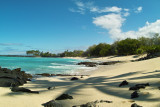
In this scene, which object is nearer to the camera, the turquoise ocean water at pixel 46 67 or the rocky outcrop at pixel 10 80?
the rocky outcrop at pixel 10 80

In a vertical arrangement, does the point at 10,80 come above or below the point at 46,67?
above

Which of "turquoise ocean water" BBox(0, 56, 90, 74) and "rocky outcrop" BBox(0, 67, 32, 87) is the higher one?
"rocky outcrop" BBox(0, 67, 32, 87)

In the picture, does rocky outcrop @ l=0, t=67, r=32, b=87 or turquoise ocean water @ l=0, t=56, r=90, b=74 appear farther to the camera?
turquoise ocean water @ l=0, t=56, r=90, b=74

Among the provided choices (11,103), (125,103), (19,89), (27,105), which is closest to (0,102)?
(11,103)

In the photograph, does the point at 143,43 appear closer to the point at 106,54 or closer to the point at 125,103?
the point at 106,54

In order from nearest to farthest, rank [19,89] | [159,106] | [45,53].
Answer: [159,106]
[19,89]
[45,53]

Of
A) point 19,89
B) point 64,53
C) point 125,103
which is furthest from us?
point 64,53

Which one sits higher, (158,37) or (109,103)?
(158,37)

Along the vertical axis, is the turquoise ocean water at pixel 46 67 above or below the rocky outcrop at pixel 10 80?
below

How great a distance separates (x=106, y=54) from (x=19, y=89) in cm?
8580

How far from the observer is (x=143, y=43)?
70.8 meters

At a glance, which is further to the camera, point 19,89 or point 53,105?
point 19,89

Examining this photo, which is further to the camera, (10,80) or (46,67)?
(46,67)

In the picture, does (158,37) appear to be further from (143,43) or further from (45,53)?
(45,53)
